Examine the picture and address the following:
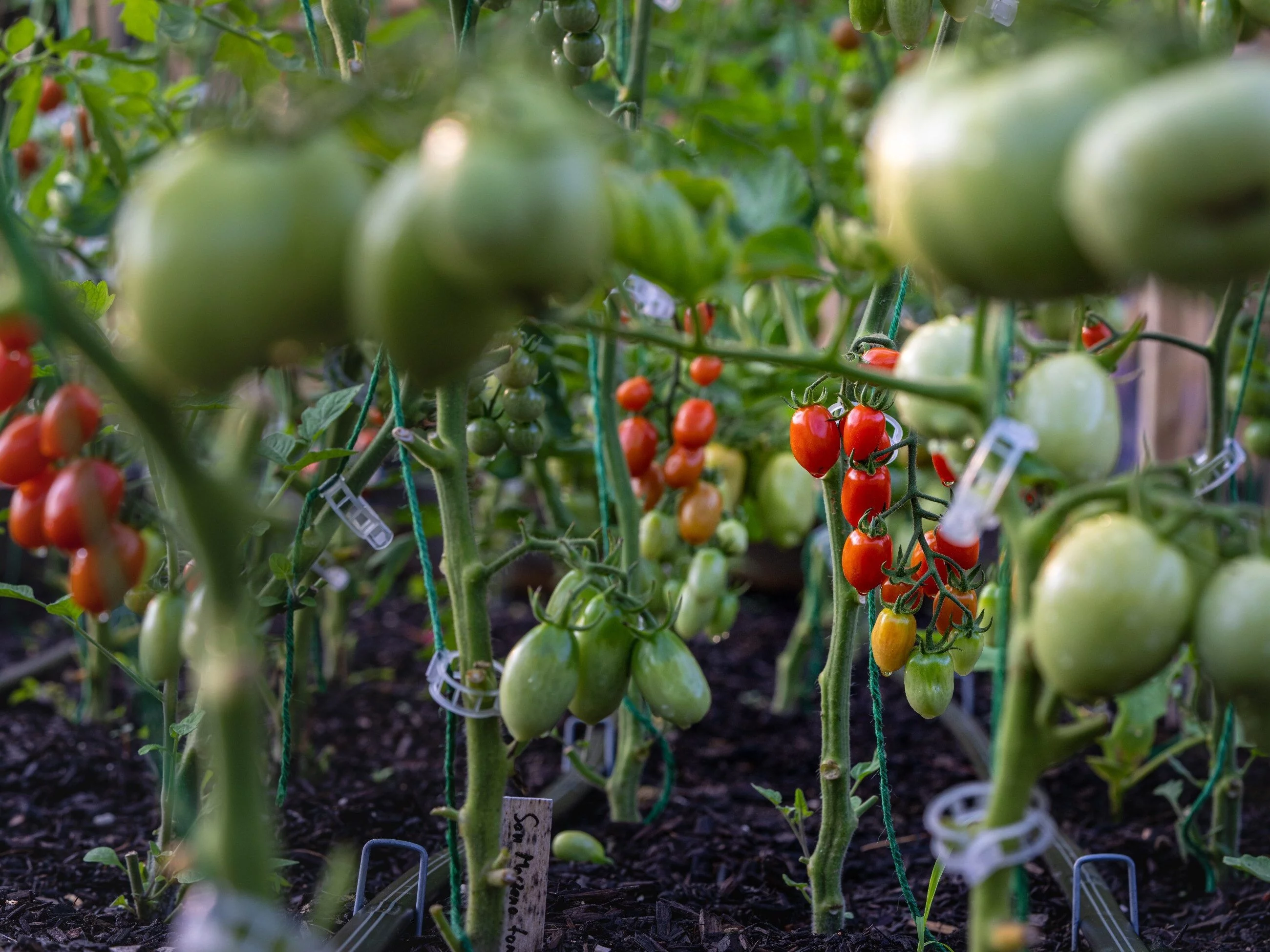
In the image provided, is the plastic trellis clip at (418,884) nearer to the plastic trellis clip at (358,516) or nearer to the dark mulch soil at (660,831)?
the dark mulch soil at (660,831)

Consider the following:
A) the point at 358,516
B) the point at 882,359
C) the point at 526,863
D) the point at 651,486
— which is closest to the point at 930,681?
the point at 882,359

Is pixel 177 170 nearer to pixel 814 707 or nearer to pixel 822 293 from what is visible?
pixel 822 293

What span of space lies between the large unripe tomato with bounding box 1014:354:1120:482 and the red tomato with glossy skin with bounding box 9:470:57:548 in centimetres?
58

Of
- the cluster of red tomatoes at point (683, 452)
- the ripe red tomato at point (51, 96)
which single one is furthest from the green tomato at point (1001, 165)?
the ripe red tomato at point (51, 96)

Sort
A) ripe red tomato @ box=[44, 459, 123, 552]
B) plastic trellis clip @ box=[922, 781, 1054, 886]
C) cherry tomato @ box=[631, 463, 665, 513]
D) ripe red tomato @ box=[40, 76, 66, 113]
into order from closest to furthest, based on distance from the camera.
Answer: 1. plastic trellis clip @ box=[922, 781, 1054, 886]
2. ripe red tomato @ box=[44, 459, 123, 552]
3. cherry tomato @ box=[631, 463, 665, 513]
4. ripe red tomato @ box=[40, 76, 66, 113]

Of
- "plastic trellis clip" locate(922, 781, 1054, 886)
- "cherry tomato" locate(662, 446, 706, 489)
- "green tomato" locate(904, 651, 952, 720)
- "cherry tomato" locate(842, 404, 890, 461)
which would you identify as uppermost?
"cherry tomato" locate(662, 446, 706, 489)

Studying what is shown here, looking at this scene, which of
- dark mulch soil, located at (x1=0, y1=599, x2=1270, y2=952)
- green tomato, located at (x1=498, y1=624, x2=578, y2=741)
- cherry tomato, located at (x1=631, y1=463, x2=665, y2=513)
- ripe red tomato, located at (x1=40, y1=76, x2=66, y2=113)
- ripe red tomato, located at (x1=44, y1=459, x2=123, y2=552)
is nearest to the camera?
ripe red tomato, located at (x1=44, y1=459, x2=123, y2=552)

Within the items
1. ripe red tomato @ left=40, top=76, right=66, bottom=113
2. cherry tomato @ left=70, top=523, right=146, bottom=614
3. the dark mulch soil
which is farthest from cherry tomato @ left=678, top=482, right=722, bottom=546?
→ ripe red tomato @ left=40, top=76, right=66, bottom=113

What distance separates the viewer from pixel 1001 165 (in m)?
0.40

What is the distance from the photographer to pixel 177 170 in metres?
0.42

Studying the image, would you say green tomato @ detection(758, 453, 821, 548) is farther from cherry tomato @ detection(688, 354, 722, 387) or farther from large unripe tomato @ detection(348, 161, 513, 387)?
large unripe tomato @ detection(348, 161, 513, 387)

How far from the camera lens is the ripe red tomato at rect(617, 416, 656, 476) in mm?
1433

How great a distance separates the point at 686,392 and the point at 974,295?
1.14m

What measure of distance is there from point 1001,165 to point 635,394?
104cm
